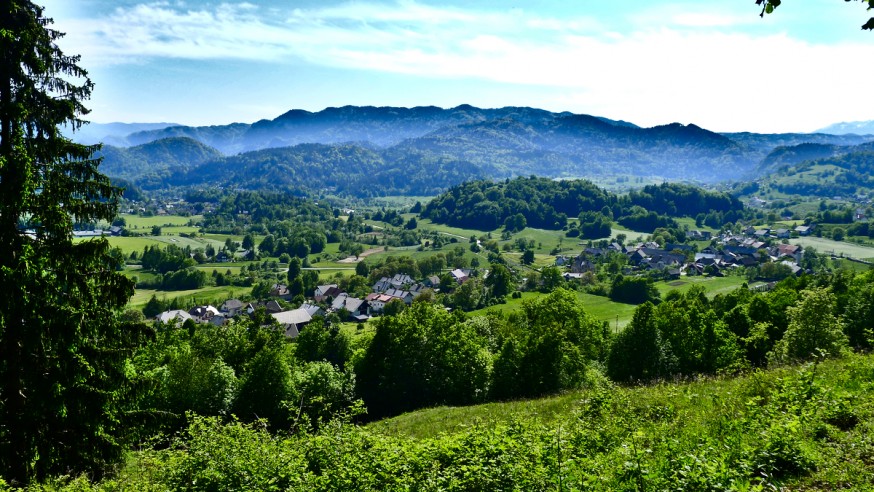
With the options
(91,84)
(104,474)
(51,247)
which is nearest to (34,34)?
(91,84)

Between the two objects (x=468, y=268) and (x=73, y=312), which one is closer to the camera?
(x=73, y=312)

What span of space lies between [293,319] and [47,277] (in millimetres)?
80871

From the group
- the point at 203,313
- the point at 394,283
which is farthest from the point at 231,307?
the point at 394,283

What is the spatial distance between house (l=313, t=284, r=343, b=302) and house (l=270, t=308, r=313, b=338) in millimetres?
11918

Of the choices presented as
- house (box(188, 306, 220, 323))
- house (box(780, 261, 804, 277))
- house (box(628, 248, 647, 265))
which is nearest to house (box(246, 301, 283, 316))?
house (box(188, 306, 220, 323))

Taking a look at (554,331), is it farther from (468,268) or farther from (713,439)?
(468,268)

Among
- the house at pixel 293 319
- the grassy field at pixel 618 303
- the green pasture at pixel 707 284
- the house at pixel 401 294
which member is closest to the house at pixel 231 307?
the house at pixel 293 319

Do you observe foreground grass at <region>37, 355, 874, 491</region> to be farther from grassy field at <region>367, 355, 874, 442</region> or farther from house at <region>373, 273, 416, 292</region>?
house at <region>373, 273, 416, 292</region>

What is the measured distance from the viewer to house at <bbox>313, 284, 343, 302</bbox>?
109m

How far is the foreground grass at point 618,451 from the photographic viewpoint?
7367 mm

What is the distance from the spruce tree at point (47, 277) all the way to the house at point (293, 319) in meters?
72.8

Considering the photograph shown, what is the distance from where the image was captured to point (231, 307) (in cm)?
9881

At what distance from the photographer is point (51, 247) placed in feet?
41.3

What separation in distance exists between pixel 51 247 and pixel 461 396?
926 inches
